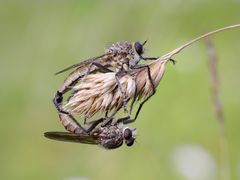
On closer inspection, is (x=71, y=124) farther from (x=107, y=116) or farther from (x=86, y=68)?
(x=107, y=116)

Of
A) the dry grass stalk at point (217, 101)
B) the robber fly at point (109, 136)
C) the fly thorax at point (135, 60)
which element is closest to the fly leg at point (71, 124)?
the robber fly at point (109, 136)

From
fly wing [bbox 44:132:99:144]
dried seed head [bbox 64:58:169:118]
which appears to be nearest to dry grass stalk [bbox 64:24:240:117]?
dried seed head [bbox 64:58:169:118]

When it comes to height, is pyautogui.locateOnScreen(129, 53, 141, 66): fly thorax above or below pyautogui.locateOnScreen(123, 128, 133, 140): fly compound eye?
above

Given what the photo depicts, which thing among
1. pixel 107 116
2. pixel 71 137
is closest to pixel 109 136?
pixel 71 137

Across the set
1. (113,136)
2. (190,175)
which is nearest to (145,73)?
(113,136)

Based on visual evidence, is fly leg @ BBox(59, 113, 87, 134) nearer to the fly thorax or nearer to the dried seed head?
the fly thorax
